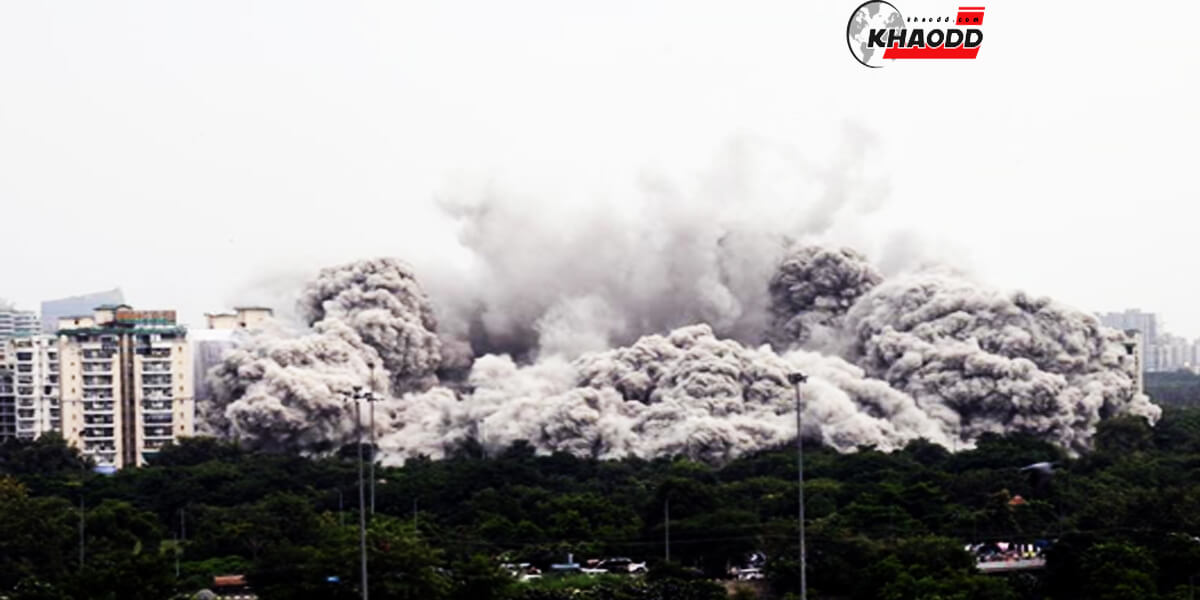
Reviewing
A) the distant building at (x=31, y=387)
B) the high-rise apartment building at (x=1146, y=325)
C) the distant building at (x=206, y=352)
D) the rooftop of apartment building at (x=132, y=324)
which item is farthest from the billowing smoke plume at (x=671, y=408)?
the high-rise apartment building at (x=1146, y=325)

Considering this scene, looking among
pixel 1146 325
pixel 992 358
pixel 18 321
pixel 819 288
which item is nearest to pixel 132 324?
pixel 819 288

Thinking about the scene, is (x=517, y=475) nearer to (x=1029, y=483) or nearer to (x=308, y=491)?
(x=308, y=491)

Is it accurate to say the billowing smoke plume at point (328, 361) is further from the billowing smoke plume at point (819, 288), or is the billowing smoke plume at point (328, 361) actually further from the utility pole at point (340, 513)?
the billowing smoke plume at point (819, 288)

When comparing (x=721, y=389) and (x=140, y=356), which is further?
(x=140, y=356)

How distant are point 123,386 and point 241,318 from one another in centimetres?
710

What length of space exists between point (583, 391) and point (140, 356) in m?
14.1

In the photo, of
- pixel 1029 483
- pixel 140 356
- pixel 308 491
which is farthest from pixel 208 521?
pixel 140 356

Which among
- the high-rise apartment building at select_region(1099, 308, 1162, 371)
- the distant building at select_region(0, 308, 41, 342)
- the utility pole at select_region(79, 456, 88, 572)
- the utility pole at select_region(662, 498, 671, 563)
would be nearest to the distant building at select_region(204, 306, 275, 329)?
the utility pole at select_region(79, 456, 88, 572)

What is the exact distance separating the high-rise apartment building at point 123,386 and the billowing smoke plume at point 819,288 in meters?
18.1

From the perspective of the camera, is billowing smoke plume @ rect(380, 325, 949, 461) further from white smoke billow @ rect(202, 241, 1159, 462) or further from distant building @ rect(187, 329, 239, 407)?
distant building @ rect(187, 329, 239, 407)

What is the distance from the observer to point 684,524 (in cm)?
4041

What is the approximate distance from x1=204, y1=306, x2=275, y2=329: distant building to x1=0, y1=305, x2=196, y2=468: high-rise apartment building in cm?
542

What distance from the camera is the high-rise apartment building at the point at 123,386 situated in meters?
64.2

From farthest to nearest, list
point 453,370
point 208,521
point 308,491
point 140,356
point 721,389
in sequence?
point 453,370
point 140,356
point 721,389
point 308,491
point 208,521
